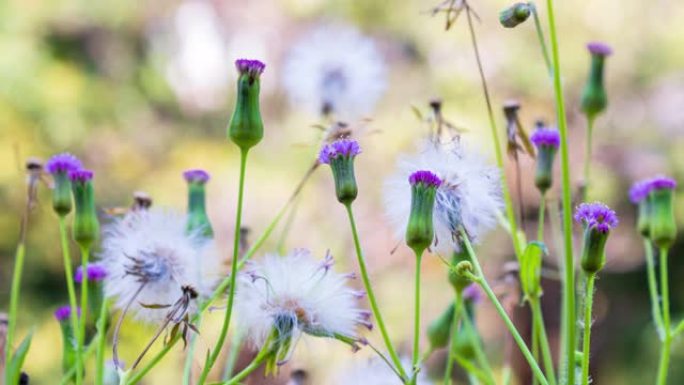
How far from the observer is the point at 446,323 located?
2.02 ft

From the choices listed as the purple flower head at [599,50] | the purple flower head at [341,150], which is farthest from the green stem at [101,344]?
the purple flower head at [599,50]

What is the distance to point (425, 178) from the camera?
50 cm

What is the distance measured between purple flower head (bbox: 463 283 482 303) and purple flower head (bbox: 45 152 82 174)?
0.26m

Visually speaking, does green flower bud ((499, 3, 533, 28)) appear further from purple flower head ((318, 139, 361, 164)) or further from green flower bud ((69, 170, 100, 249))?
green flower bud ((69, 170, 100, 249))

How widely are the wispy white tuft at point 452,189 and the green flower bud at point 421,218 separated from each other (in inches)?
1.9

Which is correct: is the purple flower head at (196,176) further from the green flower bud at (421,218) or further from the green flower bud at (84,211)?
the green flower bud at (421,218)

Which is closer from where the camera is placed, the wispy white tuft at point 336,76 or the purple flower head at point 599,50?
the purple flower head at point 599,50

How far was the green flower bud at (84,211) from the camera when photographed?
56cm

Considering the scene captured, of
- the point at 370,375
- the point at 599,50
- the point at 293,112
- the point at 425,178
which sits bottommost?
the point at 370,375

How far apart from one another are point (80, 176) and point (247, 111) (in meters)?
0.13

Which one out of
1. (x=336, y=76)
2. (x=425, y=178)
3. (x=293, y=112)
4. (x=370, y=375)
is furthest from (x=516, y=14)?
(x=293, y=112)

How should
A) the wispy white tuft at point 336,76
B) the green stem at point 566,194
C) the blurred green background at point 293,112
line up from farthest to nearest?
the blurred green background at point 293,112 → the wispy white tuft at point 336,76 → the green stem at point 566,194

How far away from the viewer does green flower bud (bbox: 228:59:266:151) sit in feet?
1.65

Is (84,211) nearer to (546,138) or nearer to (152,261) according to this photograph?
(152,261)
